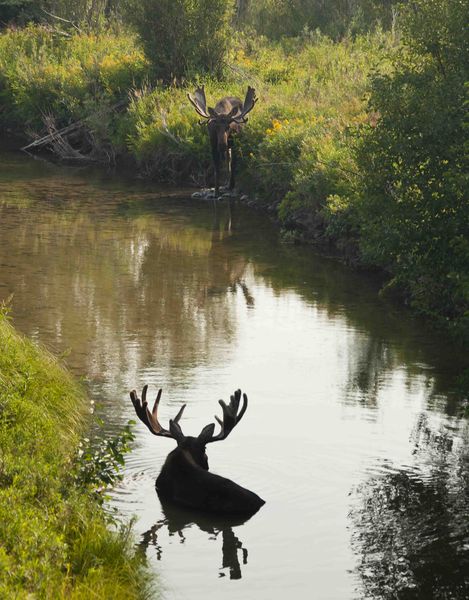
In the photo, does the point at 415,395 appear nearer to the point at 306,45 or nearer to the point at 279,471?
the point at 279,471

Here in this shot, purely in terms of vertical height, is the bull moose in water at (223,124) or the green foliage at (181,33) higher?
the green foliage at (181,33)

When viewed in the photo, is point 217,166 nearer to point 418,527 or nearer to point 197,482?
point 197,482

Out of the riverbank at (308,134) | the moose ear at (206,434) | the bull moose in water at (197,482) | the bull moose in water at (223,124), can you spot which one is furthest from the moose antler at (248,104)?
the moose ear at (206,434)

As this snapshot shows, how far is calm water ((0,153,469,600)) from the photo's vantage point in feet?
33.6

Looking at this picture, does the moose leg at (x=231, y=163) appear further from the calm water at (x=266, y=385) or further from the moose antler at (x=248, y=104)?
the calm water at (x=266, y=385)

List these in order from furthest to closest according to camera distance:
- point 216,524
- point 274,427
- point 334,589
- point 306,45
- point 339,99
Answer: point 306,45
point 339,99
point 274,427
point 216,524
point 334,589

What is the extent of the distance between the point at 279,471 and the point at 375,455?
1163 millimetres

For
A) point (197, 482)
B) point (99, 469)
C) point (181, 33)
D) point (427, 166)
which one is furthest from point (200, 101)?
point (99, 469)

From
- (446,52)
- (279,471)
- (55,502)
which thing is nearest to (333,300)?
(446,52)

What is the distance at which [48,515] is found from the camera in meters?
9.41

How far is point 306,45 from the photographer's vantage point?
41188mm

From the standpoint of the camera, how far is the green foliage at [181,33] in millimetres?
37562

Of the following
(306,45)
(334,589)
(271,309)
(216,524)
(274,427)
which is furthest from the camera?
(306,45)

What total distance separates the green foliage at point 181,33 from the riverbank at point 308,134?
0.74m
